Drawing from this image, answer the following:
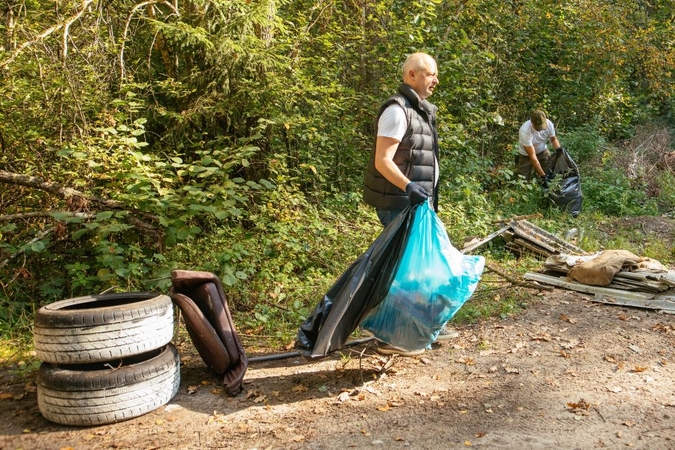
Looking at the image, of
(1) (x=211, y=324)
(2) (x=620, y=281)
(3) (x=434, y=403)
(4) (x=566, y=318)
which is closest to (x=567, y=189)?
(2) (x=620, y=281)

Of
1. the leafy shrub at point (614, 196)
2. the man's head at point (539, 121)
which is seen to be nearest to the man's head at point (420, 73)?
the man's head at point (539, 121)

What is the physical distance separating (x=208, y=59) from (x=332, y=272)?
292 centimetres

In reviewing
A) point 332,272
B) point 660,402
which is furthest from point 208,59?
point 660,402

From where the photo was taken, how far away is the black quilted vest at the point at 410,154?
13.8 ft

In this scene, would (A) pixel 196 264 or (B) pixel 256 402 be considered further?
(A) pixel 196 264

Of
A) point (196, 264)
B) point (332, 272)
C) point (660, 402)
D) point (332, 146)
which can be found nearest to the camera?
point (660, 402)

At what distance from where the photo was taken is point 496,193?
9719 mm

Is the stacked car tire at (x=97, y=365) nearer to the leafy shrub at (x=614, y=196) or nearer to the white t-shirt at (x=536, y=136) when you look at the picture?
the white t-shirt at (x=536, y=136)

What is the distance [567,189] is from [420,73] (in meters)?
6.30

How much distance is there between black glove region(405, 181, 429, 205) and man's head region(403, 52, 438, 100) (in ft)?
2.64

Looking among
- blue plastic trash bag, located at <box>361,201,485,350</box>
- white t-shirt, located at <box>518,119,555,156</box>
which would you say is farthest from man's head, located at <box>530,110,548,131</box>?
blue plastic trash bag, located at <box>361,201,485,350</box>

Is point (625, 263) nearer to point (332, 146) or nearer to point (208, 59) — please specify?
point (332, 146)

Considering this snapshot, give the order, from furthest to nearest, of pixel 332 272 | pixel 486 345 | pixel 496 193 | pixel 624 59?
pixel 624 59 < pixel 496 193 < pixel 332 272 < pixel 486 345

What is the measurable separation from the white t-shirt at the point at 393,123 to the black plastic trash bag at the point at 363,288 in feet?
1.77
